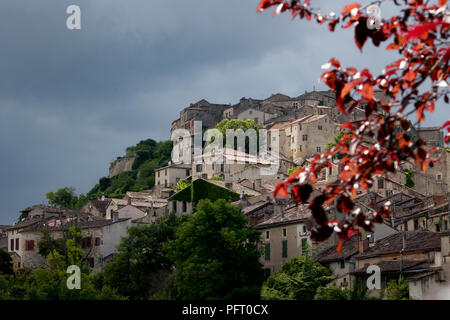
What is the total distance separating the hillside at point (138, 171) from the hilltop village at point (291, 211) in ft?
25.1

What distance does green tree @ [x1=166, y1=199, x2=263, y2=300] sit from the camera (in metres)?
41.2

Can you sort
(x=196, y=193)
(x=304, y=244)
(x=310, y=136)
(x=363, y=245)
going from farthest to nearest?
(x=310, y=136) < (x=196, y=193) < (x=304, y=244) < (x=363, y=245)

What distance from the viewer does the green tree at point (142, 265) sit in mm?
46125

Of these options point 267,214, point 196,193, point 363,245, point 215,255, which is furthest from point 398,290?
point 196,193

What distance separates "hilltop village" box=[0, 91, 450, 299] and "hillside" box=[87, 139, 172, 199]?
7647 mm

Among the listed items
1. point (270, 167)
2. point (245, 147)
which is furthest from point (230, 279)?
point (245, 147)

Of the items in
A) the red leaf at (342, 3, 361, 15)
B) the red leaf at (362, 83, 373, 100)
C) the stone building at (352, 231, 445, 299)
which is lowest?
the stone building at (352, 231, 445, 299)

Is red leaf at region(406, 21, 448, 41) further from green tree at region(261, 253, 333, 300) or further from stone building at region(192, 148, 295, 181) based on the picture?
stone building at region(192, 148, 295, 181)

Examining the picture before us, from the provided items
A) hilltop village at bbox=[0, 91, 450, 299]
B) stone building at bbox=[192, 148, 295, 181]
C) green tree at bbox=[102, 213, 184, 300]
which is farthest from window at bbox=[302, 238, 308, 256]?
stone building at bbox=[192, 148, 295, 181]

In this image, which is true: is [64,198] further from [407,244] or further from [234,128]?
[407,244]

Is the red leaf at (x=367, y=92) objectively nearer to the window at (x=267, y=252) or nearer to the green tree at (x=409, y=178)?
the window at (x=267, y=252)

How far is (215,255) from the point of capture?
4359cm

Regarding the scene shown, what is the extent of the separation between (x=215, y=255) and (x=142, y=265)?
272 inches

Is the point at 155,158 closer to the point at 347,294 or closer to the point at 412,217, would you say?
the point at 412,217
